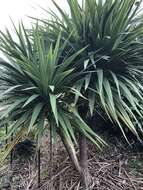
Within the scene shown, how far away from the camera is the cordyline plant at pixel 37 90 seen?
2.73 meters

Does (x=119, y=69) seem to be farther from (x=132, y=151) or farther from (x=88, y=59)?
(x=132, y=151)

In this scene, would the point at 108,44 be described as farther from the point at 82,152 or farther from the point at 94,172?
the point at 94,172

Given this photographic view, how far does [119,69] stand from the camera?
3.07 metres

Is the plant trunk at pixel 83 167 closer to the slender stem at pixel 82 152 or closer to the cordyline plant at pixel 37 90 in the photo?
the slender stem at pixel 82 152

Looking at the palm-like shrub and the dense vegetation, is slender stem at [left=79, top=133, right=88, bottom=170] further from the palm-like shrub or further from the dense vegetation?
the palm-like shrub

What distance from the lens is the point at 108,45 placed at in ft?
9.91

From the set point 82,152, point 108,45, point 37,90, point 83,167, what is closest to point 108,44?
point 108,45

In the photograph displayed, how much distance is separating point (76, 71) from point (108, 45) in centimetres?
34

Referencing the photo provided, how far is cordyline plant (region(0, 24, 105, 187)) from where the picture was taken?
2732 mm

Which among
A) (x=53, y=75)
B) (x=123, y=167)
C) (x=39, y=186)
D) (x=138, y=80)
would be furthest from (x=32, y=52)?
(x=123, y=167)

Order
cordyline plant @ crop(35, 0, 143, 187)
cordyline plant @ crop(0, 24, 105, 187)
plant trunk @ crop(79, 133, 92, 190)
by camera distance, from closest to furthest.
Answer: cordyline plant @ crop(0, 24, 105, 187)
cordyline plant @ crop(35, 0, 143, 187)
plant trunk @ crop(79, 133, 92, 190)

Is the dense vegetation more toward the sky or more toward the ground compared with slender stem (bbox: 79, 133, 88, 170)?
more toward the sky

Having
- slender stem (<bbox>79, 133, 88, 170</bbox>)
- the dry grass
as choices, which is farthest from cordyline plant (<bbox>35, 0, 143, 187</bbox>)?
the dry grass

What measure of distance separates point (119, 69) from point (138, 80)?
205 mm
